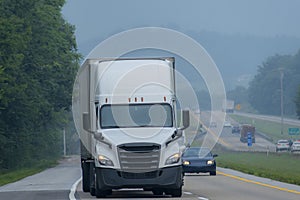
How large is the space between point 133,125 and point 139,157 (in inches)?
45.8

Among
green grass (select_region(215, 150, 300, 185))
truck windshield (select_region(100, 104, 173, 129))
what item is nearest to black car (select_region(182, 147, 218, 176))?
green grass (select_region(215, 150, 300, 185))

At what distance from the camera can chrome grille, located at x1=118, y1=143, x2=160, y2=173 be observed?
29250 millimetres

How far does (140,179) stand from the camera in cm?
2945

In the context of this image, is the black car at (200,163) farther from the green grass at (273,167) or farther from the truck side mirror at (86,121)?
the truck side mirror at (86,121)

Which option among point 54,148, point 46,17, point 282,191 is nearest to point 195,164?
point 282,191

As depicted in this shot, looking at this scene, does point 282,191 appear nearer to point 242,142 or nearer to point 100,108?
point 100,108

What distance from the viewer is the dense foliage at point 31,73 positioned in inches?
2749

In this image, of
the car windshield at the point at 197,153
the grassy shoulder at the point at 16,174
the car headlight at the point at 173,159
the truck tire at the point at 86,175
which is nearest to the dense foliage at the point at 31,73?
the grassy shoulder at the point at 16,174

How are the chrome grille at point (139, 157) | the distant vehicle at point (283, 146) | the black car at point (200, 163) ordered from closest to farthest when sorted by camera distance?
the chrome grille at point (139, 157)
the black car at point (200, 163)
the distant vehicle at point (283, 146)

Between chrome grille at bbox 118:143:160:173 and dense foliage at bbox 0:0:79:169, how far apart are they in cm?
3757

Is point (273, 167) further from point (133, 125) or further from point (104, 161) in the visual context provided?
point (104, 161)

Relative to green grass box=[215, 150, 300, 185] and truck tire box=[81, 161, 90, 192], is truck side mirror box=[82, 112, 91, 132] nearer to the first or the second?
truck tire box=[81, 161, 90, 192]

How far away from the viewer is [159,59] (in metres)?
30.9

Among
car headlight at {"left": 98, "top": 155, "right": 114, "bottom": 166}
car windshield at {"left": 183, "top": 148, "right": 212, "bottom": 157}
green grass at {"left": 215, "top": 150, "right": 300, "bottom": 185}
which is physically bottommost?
green grass at {"left": 215, "top": 150, "right": 300, "bottom": 185}
